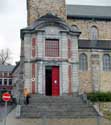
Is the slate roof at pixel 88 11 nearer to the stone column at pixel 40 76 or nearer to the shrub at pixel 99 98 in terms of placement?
the stone column at pixel 40 76

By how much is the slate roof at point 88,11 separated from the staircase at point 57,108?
14320 mm

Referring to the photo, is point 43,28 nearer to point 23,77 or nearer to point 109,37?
point 23,77

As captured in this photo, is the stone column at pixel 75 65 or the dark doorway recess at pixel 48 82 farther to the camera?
the dark doorway recess at pixel 48 82

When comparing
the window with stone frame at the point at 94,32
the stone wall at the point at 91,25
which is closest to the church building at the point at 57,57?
the stone wall at the point at 91,25

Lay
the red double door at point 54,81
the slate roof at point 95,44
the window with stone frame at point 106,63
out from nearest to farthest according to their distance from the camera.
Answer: the red double door at point 54,81
the slate roof at point 95,44
the window with stone frame at point 106,63

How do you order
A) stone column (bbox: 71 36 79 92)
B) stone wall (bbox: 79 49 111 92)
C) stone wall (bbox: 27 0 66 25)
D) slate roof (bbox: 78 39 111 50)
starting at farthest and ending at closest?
slate roof (bbox: 78 39 111 50)
stone wall (bbox: 79 49 111 92)
stone wall (bbox: 27 0 66 25)
stone column (bbox: 71 36 79 92)

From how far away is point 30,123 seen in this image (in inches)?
940

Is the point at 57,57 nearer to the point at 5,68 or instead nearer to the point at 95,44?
the point at 95,44

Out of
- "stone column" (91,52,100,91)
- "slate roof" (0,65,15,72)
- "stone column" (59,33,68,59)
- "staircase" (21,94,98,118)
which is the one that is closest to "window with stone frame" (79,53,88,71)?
"stone column" (91,52,100,91)

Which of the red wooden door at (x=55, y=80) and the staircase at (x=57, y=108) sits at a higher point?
the red wooden door at (x=55, y=80)

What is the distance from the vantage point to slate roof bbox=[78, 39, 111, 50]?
4209 centimetres

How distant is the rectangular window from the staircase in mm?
5144

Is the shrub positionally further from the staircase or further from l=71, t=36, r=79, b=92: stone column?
l=71, t=36, r=79, b=92: stone column

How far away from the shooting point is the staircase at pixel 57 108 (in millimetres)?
29031
